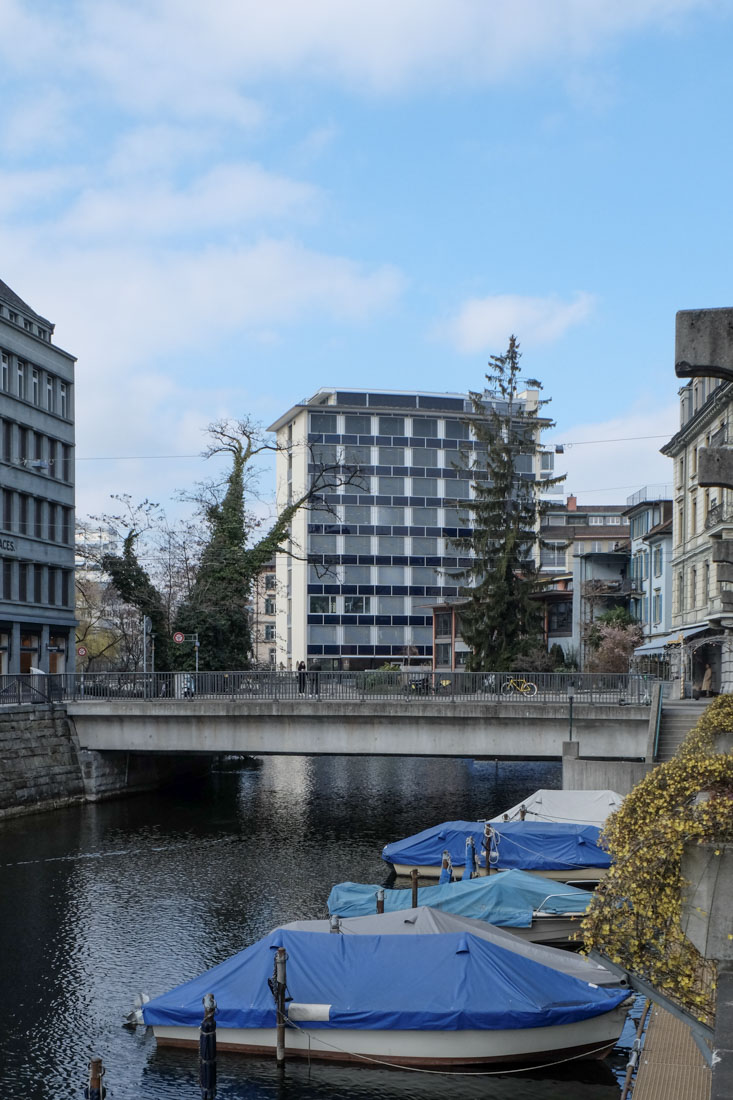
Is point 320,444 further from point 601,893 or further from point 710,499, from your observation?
point 601,893

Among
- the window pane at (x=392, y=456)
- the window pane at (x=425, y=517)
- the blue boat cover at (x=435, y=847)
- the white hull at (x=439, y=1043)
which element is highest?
the window pane at (x=392, y=456)

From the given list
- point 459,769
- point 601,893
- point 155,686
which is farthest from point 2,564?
point 601,893

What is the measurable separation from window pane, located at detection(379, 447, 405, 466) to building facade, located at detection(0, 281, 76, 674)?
4790 cm

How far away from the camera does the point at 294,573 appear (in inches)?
4508

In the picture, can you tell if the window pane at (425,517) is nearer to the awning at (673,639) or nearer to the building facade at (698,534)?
the building facade at (698,534)

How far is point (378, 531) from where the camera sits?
4454 inches

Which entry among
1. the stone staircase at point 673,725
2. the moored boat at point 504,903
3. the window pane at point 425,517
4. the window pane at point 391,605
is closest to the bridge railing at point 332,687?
the stone staircase at point 673,725

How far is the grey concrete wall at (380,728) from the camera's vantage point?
4525 cm

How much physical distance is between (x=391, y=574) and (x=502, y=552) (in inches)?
1336

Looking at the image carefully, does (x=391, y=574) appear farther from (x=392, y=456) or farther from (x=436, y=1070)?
(x=436, y=1070)

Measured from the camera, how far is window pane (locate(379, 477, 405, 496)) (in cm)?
11312

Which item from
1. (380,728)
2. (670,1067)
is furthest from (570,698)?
(670,1067)

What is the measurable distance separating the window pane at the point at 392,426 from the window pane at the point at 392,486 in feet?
15.1

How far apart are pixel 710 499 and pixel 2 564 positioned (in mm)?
39007
